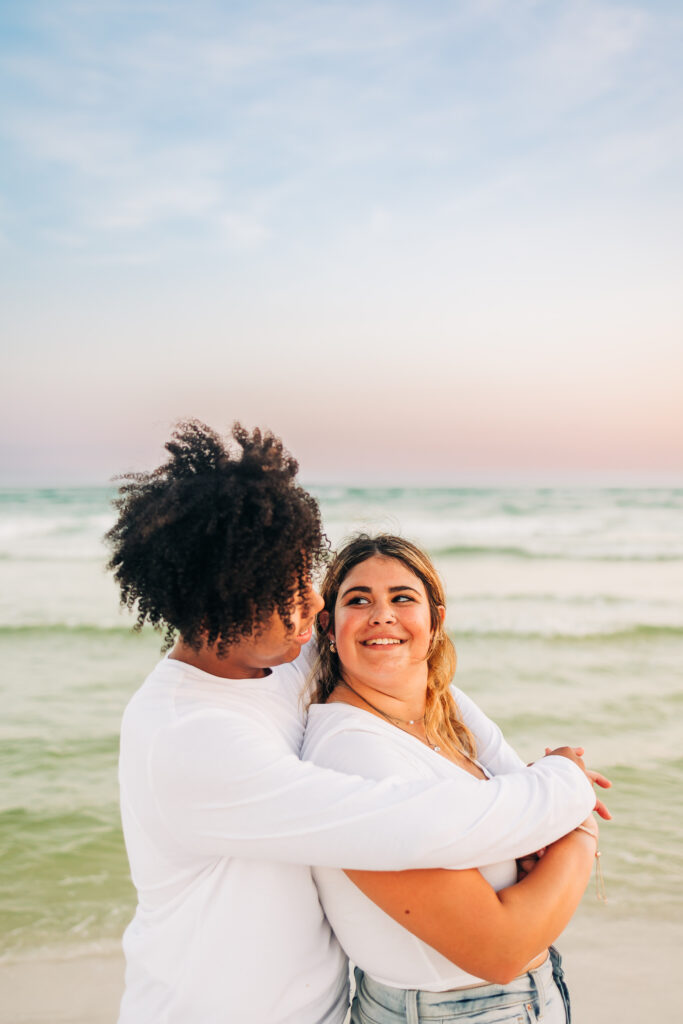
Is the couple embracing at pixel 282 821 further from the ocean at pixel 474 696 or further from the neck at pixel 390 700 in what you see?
the ocean at pixel 474 696

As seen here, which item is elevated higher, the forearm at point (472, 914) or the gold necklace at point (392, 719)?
the gold necklace at point (392, 719)

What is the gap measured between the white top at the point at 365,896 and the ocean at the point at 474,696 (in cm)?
110

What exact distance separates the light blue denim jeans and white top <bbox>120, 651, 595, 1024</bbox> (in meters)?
0.11

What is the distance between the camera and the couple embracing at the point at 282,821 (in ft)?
5.06

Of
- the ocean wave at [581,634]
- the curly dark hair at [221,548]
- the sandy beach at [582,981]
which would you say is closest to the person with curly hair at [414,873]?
the curly dark hair at [221,548]

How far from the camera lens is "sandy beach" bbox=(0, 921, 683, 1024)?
3.19 m

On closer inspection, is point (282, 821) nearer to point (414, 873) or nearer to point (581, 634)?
point (414, 873)

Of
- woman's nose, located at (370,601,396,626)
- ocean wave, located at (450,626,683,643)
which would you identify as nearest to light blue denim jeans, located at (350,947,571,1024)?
woman's nose, located at (370,601,396,626)

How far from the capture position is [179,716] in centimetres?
161

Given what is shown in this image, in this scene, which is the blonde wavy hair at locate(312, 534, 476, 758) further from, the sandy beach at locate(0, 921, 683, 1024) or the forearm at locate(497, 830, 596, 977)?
the sandy beach at locate(0, 921, 683, 1024)

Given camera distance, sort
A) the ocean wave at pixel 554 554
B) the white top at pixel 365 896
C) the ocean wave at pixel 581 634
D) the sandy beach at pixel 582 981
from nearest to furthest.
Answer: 1. the white top at pixel 365 896
2. the sandy beach at pixel 582 981
3. the ocean wave at pixel 581 634
4. the ocean wave at pixel 554 554

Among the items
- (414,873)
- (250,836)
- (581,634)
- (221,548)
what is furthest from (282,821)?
(581,634)

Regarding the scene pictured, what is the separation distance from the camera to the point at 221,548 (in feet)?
5.95

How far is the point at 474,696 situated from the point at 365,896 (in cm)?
587
